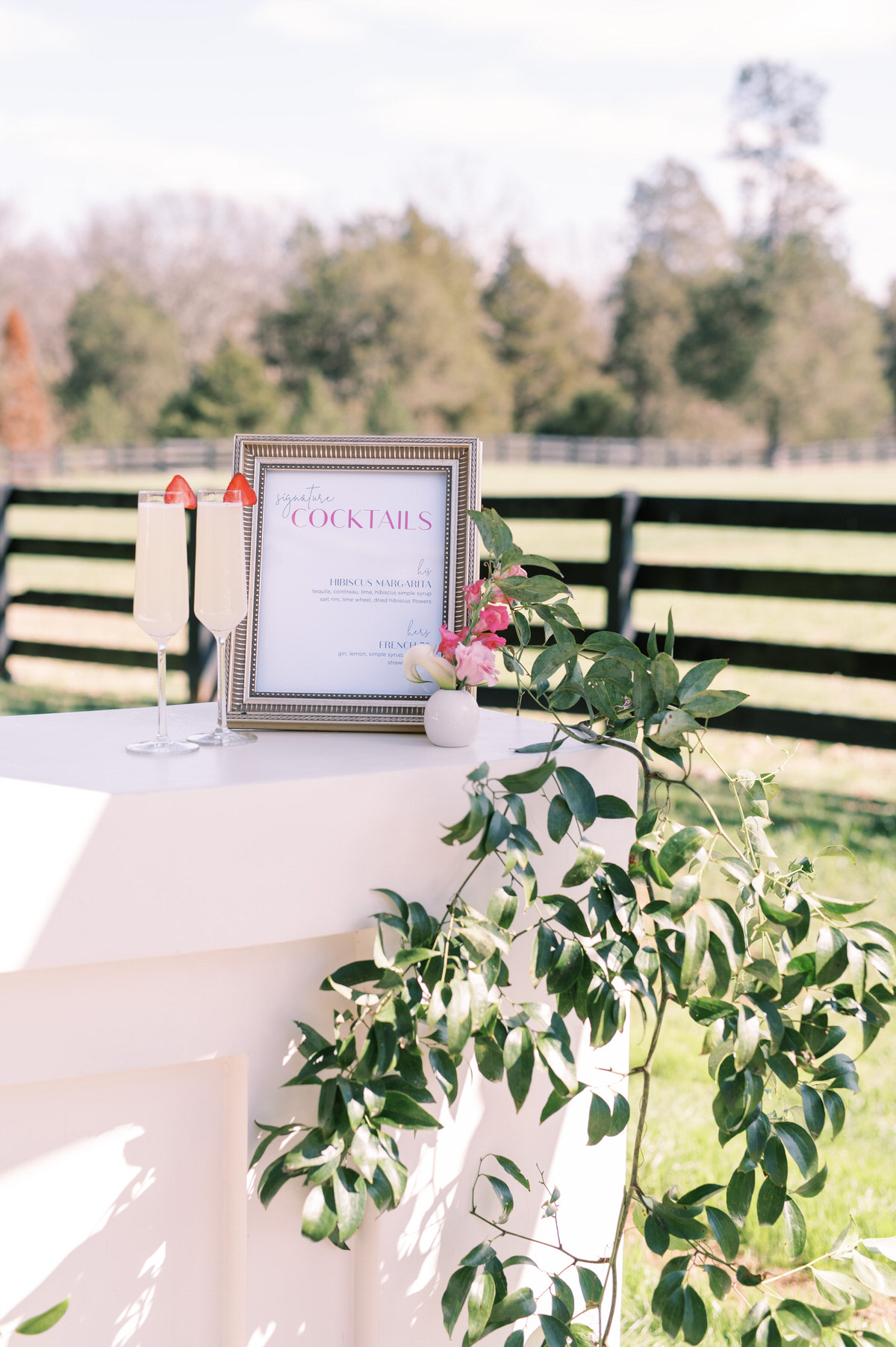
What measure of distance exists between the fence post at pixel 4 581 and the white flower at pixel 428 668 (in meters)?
4.99

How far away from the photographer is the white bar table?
0.91 m

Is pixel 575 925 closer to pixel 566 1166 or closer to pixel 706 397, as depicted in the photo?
pixel 566 1166

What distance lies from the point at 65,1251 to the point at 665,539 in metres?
15.0

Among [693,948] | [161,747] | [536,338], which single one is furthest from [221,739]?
[536,338]

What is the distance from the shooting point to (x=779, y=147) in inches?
1189

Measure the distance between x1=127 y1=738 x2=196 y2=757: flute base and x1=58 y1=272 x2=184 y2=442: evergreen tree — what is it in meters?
25.5

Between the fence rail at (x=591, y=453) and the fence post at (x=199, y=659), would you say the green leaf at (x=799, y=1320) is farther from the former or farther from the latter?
the fence rail at (x=591, y=453)

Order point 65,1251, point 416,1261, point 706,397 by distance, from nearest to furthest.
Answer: point 65,1251, point 416,1261, point 706,397

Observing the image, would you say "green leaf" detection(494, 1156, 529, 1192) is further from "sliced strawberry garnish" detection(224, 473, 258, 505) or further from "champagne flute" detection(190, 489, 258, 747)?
"sliced strawberry garnish" detection(224, 473, 258, 505)

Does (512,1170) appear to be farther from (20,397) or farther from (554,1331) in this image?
(20,397)

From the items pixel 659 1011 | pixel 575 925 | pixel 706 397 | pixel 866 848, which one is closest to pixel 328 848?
pixel 575 925

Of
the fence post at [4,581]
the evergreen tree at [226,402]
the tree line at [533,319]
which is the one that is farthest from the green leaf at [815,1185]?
the tree line at [533,319]

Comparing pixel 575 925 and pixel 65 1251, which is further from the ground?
pixel 575 925

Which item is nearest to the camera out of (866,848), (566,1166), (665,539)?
(566,1166)
